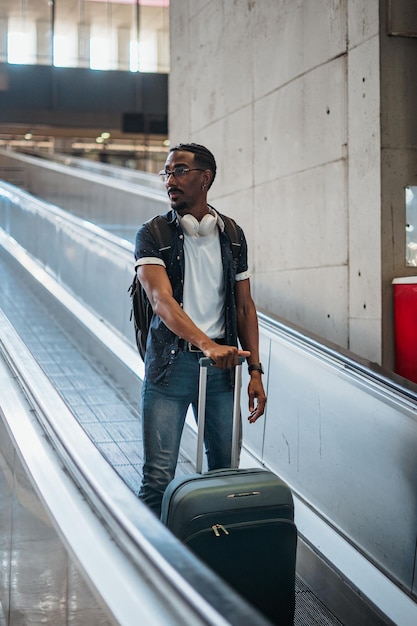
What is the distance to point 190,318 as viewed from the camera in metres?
2.95

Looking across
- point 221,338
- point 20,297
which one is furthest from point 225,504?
point 20,297

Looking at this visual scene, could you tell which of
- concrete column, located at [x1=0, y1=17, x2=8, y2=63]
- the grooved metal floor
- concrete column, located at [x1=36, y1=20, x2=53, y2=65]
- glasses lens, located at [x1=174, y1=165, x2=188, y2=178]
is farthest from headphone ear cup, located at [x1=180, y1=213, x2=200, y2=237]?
concrete column, located at [x1=36, y1=20, x2=53, y2=65]

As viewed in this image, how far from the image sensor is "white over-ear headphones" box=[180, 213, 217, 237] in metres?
3.04

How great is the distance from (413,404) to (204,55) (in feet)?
16.7

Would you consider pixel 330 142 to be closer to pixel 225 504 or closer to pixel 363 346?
pixel 363 346

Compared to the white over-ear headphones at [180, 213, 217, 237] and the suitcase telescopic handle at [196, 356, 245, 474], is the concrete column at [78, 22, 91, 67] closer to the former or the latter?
the white over-ear headphones at [180, 213, 217, 237]

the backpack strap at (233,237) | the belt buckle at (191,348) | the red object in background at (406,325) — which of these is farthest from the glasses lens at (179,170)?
the red object in background at (406,325)

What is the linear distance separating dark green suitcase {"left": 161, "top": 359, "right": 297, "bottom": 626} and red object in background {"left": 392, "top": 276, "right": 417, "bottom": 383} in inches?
81.8

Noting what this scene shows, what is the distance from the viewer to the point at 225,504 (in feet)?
8.68

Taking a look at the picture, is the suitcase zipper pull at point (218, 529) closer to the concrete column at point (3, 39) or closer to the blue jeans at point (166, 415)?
the blue jeans at point (166, 415)

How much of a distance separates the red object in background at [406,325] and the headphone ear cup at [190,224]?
1.87m

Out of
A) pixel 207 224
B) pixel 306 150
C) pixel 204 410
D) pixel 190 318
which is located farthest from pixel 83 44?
pixel 204 410

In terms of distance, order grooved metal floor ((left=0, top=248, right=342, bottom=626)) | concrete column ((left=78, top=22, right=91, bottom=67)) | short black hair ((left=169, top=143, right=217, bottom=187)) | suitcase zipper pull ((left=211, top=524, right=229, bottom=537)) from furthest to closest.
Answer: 1. concrete column ((left=78, top=22, right=91, bottom=67))
2. grooved metal floor ((left=0, top=248, right=342, bottom=626))
3. short black hair ((left=169, top=143, right=217, bottom=187))
4. suitcase zipper pull ((left=211, top=524, right=229, bottom=537))

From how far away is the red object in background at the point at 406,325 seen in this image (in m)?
4.53
